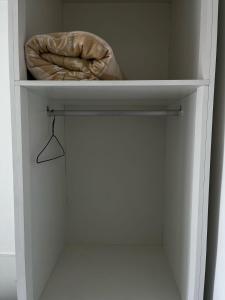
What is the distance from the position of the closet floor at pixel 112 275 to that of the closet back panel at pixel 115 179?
9 centimetres

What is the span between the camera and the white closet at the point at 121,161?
2.89ft

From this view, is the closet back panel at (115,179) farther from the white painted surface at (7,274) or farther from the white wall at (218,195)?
the white wall at (218,195)

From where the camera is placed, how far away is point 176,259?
1188 millimetres

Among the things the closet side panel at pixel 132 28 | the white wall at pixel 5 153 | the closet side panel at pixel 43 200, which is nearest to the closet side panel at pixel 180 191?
the closet side panel at pixel 132 28

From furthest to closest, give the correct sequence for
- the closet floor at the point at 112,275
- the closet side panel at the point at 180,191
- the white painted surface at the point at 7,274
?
the white painted surface at the point at 7,274 → the closet floor at the point at 112,275 → the closet side panel at the point at 180,191

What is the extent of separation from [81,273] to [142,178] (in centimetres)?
55

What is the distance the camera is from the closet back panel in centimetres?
147

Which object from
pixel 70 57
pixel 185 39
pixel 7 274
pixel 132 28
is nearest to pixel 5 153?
pixel 7 274

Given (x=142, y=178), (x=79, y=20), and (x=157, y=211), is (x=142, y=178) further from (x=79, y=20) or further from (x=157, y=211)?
(x=79, y=20)

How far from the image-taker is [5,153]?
61.5 inches

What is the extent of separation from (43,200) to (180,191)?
548 mm

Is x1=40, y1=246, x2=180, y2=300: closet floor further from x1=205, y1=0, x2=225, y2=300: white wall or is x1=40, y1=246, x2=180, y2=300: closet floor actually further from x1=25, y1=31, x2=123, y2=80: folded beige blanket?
x1=25, y1=31, x2=123, y2=80: folded beige blanket

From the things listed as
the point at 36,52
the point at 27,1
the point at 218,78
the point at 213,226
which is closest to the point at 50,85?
the point at 36,52

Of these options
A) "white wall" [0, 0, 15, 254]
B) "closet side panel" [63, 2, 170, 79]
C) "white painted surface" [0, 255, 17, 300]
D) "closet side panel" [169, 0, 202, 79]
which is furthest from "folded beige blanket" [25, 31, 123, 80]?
"white painted surface" [0, 255, 17, 300]
